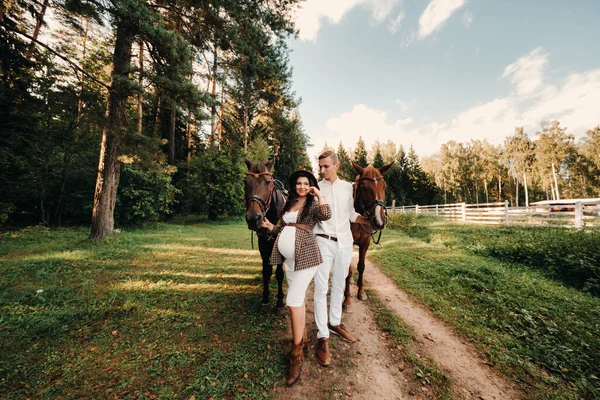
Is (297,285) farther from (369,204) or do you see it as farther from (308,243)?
(369,204)

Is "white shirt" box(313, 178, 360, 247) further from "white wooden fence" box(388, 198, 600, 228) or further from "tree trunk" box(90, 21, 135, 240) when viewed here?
"white wooden fence" box(388, 198, 600, 228)

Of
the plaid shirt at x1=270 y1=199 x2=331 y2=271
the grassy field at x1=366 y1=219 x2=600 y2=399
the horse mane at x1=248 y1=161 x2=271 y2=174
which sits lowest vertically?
the grassy field at x1=366 y1=219 x2=600 y2=399

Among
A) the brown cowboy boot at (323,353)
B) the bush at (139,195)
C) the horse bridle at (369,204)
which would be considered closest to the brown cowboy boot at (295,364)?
the brown cowboy boot at (323,353)

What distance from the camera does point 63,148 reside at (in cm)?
1180

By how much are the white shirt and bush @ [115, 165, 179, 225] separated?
10920mm

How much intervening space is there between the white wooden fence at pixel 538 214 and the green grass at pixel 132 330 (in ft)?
35.7

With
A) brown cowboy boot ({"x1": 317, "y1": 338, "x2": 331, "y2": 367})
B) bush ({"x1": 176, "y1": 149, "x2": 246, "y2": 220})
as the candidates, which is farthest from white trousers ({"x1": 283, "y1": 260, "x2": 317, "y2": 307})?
bush ({"x1": 176, "y1": 149, "x2": 246, "y2": 220})

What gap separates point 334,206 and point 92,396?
11.1 feet

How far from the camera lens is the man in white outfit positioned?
279cm

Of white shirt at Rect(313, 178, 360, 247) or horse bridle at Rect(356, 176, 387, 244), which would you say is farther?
horse bridle at Rect(356, 176, 387, 244)

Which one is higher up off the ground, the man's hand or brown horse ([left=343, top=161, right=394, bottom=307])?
brown horse ([left=343, top=161, right=394, bottom=307])

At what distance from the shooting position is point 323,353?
2734 millimetres

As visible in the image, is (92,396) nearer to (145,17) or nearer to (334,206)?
(334,206)

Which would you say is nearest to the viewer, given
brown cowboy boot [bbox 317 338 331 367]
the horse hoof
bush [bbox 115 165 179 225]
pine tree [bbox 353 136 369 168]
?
brown cowboy boot [bbox 317 338 331 367]
